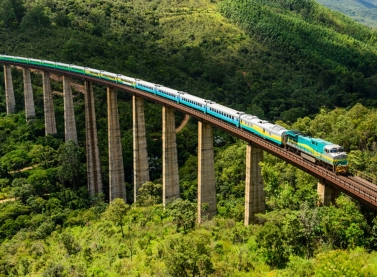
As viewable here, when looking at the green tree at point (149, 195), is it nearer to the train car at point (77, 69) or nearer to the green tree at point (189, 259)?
the green tree at point (189, 259)

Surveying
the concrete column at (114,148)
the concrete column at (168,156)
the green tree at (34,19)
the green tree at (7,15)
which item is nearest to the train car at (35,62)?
the concrete column at (114,148)

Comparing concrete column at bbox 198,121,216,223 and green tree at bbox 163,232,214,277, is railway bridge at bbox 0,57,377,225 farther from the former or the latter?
green tree at bbox 163,232,214,277

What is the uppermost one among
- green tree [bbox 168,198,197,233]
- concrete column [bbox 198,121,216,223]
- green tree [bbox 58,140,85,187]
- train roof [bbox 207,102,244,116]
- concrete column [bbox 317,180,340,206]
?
train roof [bbox 207,102,244,116]

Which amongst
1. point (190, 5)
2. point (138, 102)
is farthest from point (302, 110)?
point (190, 5)

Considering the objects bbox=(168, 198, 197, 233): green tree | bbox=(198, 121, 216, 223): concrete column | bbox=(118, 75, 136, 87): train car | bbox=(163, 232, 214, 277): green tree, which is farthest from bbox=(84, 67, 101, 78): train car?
bbox=(163, 232, 214, 277): green tree

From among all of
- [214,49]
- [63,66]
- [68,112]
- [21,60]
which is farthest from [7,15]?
[214,49]

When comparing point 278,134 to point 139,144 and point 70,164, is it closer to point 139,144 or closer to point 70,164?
point 139,144

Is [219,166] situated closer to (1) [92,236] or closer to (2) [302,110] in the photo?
(1) [92,236]

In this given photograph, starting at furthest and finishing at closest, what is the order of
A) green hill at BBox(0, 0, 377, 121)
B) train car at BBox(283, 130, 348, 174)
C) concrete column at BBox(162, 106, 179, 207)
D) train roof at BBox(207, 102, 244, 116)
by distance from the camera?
green hill at BBox(0, 0, 377, 121) → concrete column at BBox(162, 106, 179, 207) → train roof at BBox(207, 102, 244, 116) → train car at BBox(283, 130, 348, 174)
